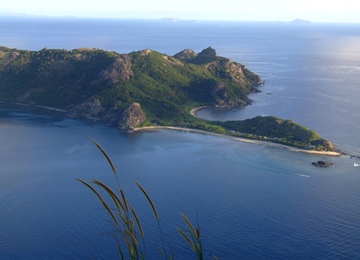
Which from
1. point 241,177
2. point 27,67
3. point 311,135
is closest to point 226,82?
point 311,135

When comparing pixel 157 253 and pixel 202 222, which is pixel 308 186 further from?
pixel 157 253

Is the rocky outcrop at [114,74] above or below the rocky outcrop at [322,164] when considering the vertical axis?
above

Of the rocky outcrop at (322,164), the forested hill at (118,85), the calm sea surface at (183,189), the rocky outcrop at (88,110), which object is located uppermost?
the forested hill at (118,85)

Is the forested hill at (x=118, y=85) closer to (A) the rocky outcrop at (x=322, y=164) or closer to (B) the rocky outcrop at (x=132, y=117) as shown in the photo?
(B) the rocky outcrop at (x=132, y=117)

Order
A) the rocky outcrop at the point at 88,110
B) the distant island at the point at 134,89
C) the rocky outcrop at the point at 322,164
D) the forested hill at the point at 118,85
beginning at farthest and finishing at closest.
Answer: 1. the rocky outcrop at the point at 88,110
2. the forested hill at the point at 118,85
3. the distant island at the point at 134,89
4. the rocky outcrop at the point at 322,164

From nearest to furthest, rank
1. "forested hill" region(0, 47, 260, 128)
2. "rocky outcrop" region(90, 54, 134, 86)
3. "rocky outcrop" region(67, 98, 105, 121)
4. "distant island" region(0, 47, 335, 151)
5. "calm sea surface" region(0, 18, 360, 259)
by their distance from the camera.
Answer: "calm sea surface" region(0, 18, 360, 259) → "distant island" region(0, 47, 335, 151) → "forested hill" region(0, 47, 260, 128) → "rocky outcrop" region(67, 98, 105, 121) → "rocky outcrop" region(90, 54, 134, 86)

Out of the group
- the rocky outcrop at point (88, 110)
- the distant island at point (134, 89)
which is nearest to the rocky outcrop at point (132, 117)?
the distant island at point (134, 89)

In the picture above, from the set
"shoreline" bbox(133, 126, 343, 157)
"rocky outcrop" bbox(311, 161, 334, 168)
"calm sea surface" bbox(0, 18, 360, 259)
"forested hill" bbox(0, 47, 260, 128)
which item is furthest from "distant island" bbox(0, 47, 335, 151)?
"rocky outcrop" bbox(311, 161, 334, 168)

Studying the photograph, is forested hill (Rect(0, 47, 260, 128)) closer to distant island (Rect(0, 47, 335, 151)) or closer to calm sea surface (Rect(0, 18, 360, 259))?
distant island (Rect(0, 47, 335, 151))
